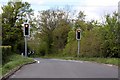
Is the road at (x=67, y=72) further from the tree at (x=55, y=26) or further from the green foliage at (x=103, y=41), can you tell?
the tree at (x=55, y=26)

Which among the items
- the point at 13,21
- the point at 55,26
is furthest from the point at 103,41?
the point at 55,26

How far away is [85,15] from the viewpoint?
8562 cm

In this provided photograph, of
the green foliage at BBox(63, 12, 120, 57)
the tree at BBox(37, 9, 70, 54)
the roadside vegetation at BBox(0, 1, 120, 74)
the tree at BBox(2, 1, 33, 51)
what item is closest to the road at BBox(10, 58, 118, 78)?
the roadside vegetation at BBox(0, 1, 120, 74)

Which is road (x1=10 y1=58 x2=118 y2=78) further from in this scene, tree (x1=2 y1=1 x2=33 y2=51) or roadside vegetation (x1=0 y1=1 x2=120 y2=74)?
tree (x1=2 y1=1 x2=33 y2=51)

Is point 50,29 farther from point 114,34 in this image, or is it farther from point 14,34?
point 114,34

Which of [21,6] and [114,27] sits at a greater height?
[21,6]

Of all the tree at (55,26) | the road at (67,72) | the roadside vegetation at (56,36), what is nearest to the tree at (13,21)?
the roadside vegetation at (56,36)

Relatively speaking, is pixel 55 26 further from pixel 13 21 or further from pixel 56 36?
pixel 13 21

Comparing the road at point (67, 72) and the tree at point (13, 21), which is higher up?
the tree at point (13, 21)

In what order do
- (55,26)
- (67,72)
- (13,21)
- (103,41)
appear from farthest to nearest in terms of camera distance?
(55,26), (13,21), (103,41), (67,72)

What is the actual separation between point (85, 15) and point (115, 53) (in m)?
41.3

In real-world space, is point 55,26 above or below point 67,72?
above

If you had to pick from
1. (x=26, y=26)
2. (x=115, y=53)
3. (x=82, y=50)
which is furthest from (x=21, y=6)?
(x=115, y=53)

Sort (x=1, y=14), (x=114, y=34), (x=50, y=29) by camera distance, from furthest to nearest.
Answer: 1. (x=50, y=29)
2. (x=1, y=14)
3. (x=114, y=34)
